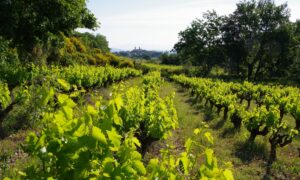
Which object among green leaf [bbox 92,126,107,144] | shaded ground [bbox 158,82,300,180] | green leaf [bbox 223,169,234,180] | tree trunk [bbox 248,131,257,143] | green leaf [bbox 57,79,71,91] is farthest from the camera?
tree trunk [bbox 248,131,257,143]

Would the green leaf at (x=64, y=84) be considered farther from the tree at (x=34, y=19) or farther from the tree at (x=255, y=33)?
the tree at (x=255, y=33)

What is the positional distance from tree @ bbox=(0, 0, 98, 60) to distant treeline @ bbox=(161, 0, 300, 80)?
1603 inches

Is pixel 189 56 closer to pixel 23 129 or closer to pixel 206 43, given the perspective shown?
pixel 206 43

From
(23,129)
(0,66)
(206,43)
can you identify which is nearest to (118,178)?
(23,129)

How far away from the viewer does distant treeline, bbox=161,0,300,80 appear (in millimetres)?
53719

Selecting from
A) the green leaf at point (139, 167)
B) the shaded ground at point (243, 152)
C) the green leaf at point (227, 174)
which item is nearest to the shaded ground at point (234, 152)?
the shaded ground at point (243, 152)

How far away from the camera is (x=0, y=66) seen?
1633 cm

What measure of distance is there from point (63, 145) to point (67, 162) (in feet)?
0.50

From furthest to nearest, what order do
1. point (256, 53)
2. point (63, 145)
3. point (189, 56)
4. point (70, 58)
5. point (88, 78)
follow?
point (189, 56), point (256, 53), point (70, 58), point (88, 78), point (63, 145)

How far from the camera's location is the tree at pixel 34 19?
650 inches

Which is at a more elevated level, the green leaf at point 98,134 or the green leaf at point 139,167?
the green leaf at point 98,134

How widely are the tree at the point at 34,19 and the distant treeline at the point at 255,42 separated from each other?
1603 inches

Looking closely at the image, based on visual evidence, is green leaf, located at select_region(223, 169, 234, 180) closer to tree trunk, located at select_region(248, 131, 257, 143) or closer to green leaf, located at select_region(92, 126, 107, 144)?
green leaf, located at select_region(92, 126, 107, 144)

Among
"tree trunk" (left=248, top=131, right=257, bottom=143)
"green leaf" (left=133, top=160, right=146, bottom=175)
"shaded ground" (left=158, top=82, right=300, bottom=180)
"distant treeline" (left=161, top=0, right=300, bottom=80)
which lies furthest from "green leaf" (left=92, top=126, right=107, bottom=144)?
"distant treeline" (left=161, top=0, right=300, bottom=80)
